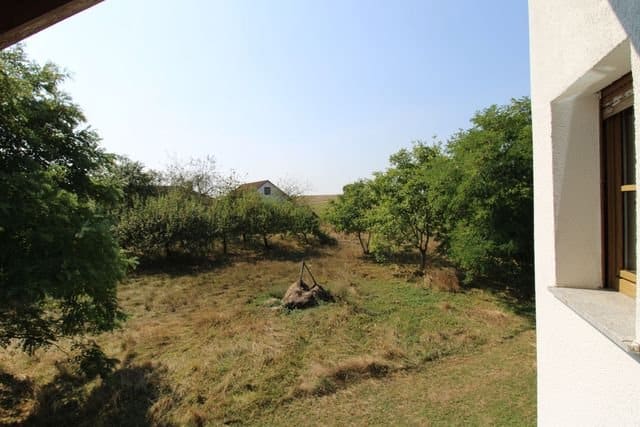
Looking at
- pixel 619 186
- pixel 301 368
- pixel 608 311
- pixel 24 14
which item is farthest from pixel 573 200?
pixel 301 368

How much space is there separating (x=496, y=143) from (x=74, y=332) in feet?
34.5

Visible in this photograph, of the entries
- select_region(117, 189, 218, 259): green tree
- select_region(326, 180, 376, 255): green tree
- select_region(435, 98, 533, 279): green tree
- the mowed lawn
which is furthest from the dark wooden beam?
select_region(117, 189, 218, 259): green tree

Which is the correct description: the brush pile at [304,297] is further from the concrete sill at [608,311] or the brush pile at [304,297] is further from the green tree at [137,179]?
the green tree at [137,179]

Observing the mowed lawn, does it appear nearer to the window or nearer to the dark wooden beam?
the window

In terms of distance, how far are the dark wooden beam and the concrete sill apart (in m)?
2.22

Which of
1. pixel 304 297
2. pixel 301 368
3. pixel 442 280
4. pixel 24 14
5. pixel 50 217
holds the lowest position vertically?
pixel 301 368

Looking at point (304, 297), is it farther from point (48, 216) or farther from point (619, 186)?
point (619, 186)

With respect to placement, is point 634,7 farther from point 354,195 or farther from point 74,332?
point 354,195

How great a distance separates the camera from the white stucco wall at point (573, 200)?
1.20m

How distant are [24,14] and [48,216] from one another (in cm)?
464

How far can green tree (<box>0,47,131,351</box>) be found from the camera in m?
4.07

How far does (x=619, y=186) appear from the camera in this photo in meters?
1.54

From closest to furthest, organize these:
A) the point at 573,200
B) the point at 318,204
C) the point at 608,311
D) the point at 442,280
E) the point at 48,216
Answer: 1. the point at 608,311
2. the point at 573,200
3. the point at 48,216
4. the point at 442,280
5. the point at 318,204

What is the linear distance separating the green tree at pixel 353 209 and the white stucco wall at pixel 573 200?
13.5m
